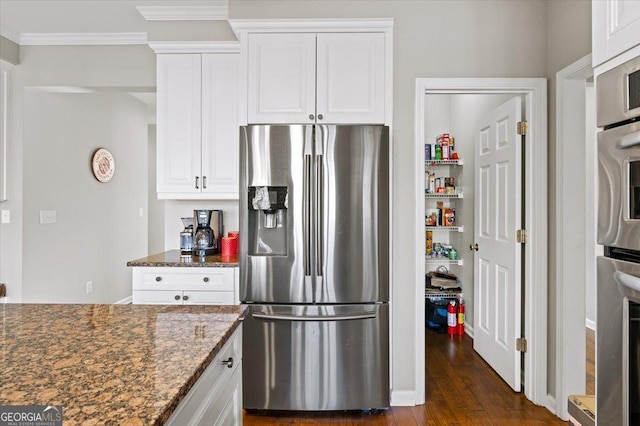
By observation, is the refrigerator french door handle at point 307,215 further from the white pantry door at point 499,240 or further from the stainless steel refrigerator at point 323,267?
the white pantry door at point 499,240

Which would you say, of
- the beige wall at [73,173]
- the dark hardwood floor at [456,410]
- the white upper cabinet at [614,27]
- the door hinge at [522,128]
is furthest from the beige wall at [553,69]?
the beige wall at [73,173]

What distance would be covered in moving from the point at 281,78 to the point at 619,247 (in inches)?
77.3

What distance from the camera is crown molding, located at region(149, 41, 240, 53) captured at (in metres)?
2.81

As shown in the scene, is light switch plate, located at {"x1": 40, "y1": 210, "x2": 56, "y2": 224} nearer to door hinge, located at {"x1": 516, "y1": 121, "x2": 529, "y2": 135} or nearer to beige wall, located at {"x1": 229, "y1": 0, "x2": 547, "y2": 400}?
beige wall, located at {"x1": 229, "y1": 0, "x2": 547, "y2": 400}

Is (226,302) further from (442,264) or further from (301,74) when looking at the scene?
(442,264)

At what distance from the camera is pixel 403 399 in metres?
2.55

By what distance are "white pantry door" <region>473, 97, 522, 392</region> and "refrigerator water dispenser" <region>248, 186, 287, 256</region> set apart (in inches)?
61.3

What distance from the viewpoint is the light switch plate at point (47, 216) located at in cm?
368

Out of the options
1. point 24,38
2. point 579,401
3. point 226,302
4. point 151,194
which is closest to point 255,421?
point 226,302

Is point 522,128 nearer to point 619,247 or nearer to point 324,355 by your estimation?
point 619,247

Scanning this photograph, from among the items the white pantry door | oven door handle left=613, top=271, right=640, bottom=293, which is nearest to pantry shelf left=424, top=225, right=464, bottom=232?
the white pantry door

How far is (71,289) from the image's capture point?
4.10 metres

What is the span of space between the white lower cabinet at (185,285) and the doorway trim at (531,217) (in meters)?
1.23

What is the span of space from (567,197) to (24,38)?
4193mm
